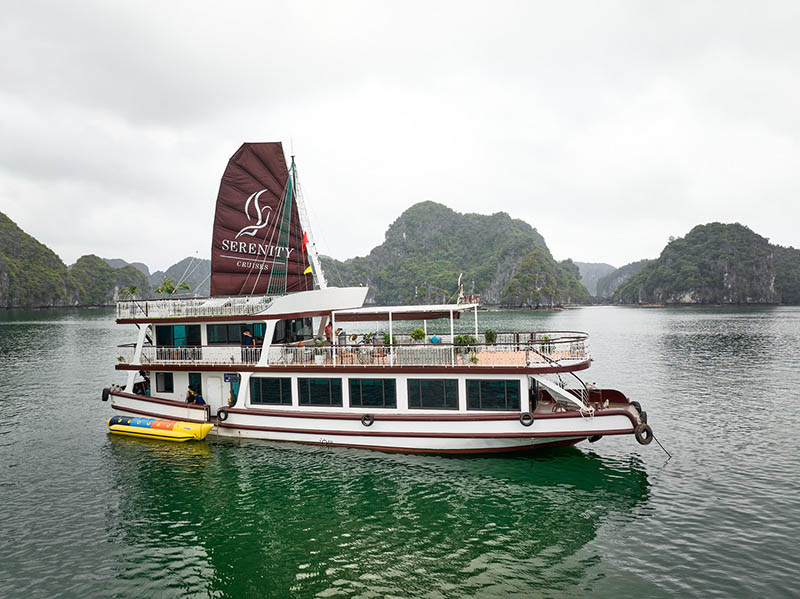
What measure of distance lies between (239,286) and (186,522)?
11507mm

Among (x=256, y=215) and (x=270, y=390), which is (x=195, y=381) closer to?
(x=270, y=390)

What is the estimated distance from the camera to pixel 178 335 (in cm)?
2078

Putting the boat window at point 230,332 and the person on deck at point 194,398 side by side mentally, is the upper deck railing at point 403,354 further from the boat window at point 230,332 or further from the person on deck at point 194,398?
the person on deck at point 194,398

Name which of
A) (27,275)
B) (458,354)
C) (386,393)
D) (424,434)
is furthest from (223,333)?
(27,275)

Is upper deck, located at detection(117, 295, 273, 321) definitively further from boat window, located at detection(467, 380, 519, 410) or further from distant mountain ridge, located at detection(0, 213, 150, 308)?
distant mountain ridge, located at detection(0, 213, 150, 308)

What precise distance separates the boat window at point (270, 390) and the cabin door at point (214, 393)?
1594 millimetres

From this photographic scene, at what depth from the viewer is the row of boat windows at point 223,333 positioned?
2016cm

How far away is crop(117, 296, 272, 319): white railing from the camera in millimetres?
19422

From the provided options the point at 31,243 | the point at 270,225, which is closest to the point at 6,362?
the point at 270,225

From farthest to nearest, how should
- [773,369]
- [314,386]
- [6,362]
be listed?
1. [6,362]
2. [773,369]
3. [314,386]

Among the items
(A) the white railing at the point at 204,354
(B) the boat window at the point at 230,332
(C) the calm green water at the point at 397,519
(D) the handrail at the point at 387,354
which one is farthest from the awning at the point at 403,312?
(C) the calm green water at the point at 397,519

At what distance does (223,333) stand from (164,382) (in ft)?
11.7

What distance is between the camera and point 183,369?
64.9 feet

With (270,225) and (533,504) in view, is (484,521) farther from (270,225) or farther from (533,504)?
(270,225)
